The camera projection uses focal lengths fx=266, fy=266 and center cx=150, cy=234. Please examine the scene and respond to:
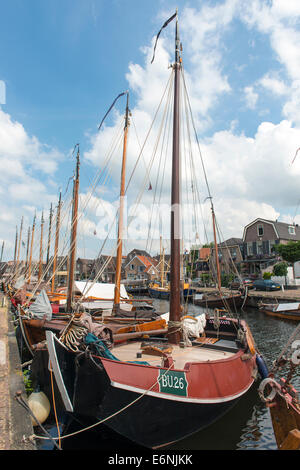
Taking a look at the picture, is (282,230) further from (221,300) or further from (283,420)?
(283,420)

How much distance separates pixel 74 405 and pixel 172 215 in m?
5.74

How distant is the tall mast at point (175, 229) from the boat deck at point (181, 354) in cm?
63

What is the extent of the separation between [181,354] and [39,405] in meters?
4.02

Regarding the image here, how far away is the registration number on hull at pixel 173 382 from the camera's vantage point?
5.49 m

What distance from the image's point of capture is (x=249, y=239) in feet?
181

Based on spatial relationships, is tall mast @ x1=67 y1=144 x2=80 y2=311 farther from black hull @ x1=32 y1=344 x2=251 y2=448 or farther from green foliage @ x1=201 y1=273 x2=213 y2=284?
green foliage @ x1=201 y1=273 x2=213 y2=284

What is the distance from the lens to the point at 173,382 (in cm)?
559

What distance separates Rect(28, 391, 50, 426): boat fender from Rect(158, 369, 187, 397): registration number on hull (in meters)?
3.74

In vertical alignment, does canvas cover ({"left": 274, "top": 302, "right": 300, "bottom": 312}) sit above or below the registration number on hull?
below

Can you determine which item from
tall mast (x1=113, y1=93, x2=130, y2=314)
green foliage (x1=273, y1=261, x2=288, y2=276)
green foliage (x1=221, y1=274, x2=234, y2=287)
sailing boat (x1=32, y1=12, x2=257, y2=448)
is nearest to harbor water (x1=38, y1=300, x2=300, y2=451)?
sailing boat (x1=32, y1=12, x2=257, y2=448)

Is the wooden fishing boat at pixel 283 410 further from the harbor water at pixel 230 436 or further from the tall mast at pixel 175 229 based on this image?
the tall mast at pixel 175 229

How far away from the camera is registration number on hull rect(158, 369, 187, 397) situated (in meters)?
5.49
